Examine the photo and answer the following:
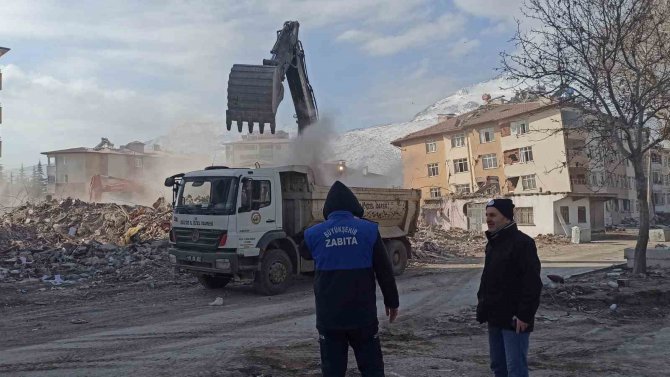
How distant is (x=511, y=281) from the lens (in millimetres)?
4398

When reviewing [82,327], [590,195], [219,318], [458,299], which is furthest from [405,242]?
[590,195]

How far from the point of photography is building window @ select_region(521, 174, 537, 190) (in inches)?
1811

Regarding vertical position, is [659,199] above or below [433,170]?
below

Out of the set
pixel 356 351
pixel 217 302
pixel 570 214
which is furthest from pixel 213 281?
pixel 570 214

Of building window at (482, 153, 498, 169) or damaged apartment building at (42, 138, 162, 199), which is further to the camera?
damaged apartment building at (42, 138, 162, 199)

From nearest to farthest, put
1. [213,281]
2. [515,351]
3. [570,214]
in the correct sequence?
1. [515,351]
2. [213,281]
3. [570,214]

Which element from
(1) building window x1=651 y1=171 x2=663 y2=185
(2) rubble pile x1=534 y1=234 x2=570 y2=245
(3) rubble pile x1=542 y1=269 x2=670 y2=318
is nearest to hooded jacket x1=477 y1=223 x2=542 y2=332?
(3) rubble pile x1=542 y1=269 x2=670 y2=318

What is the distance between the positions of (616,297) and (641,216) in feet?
11.6

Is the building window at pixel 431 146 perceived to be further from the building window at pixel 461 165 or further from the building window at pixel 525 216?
the building window at pixel 525 216

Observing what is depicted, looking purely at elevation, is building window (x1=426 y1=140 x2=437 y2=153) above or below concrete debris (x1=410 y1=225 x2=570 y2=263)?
above

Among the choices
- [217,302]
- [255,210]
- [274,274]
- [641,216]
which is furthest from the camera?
[641,216]

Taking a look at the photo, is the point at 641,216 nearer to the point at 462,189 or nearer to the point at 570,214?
the point at 570,214

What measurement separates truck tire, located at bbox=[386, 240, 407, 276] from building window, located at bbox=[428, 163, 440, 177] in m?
38.6

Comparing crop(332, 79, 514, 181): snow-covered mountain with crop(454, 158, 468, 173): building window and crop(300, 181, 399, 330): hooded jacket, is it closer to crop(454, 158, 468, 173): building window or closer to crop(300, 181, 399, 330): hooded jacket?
crop(454, 158, 468, 173): building window
